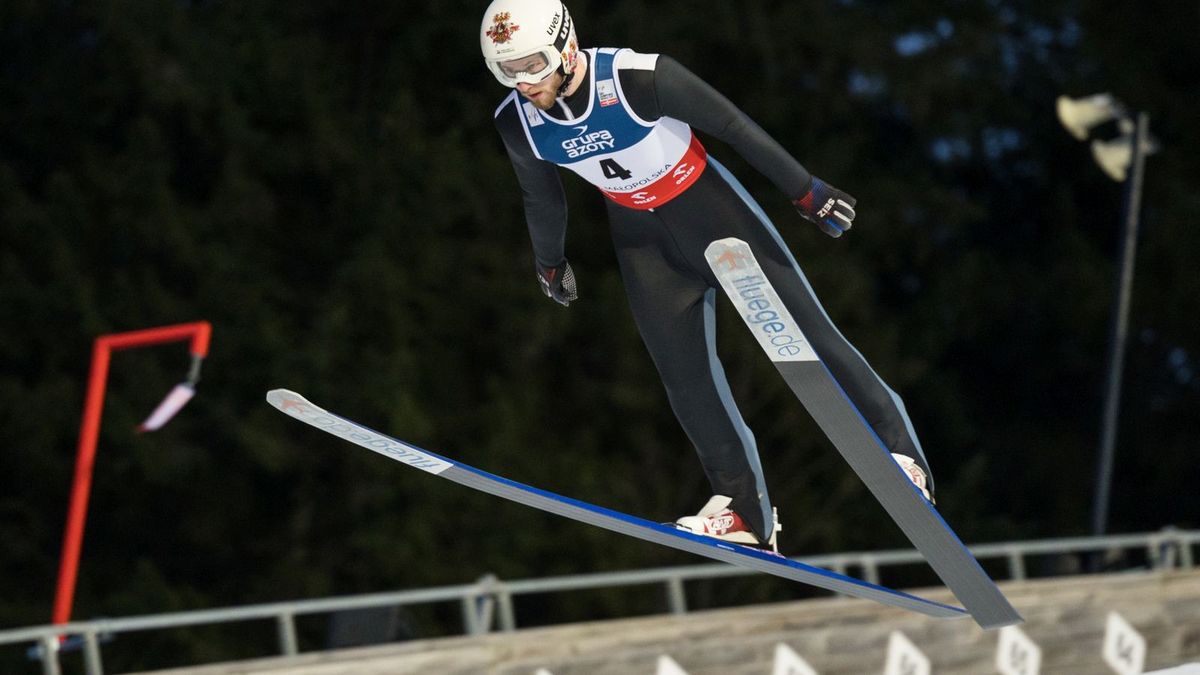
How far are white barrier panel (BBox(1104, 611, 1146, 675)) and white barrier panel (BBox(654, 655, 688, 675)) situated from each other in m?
2.45

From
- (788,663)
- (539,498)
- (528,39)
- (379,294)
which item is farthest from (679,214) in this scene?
(379,294)

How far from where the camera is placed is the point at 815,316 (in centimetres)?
561

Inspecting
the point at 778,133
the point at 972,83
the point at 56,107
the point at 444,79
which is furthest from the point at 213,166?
the point at 972,83

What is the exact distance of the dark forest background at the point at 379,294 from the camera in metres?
17.0

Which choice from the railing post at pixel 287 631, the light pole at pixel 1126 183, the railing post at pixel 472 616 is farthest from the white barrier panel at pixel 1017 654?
the light pole at pixel 1126 183

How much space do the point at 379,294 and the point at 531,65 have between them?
12.8 metres

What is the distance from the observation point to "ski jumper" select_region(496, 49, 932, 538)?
529cm

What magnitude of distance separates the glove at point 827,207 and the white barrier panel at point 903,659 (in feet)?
10.6

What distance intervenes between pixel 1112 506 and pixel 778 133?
769cm

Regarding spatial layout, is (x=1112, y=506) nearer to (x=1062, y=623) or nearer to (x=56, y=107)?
(x=56, y=107)

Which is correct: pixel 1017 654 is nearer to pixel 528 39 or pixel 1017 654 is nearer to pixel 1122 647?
pixel 1122 647

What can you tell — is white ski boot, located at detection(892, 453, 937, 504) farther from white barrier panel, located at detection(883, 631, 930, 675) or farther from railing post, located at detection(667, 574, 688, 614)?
railing post, located at detection(667, 574, 688, 614)

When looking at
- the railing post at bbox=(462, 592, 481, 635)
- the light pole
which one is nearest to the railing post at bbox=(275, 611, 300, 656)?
the railing post at bbox=(462, 592, 481, 635)

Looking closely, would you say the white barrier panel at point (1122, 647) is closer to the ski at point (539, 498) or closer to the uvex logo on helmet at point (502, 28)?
the ski at point (539, 498)
